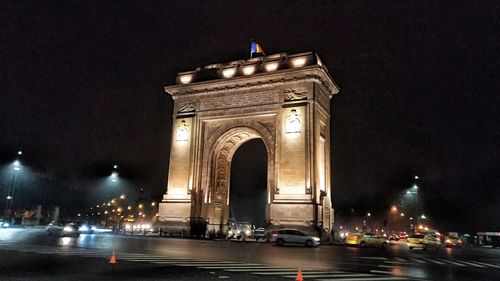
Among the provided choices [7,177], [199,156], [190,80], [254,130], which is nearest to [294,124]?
[254,130]

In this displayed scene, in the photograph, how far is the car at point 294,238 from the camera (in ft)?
93.2

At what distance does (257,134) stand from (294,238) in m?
14.9

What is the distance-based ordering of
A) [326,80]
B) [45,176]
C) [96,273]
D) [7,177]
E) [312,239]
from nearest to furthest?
[96,273], [312,239], [326,80], [7,177], [45,176]

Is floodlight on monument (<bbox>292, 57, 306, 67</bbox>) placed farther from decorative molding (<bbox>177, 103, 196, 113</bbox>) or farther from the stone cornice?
decorative molding (<bbox>177, 103, 196, 113</bbox>)

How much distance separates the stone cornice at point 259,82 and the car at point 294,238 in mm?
15654

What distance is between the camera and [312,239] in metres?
28.2

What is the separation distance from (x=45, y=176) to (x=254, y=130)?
50.4 metres

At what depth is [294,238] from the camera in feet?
94.7

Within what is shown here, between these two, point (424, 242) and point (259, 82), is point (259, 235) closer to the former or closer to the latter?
point (424, 242)

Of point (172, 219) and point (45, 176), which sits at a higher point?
point (45, 176)

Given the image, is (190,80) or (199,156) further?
(190,80)

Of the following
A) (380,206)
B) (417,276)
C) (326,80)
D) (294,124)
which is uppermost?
(326,80)

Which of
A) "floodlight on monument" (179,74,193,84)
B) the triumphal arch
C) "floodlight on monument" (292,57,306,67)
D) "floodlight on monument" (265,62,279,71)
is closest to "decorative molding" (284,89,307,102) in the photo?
the triumphal arch

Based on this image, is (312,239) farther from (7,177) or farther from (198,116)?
(7,177)
